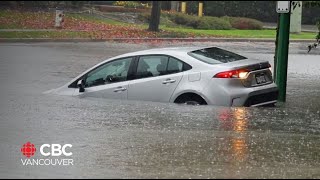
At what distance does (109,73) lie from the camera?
1448 centimetres

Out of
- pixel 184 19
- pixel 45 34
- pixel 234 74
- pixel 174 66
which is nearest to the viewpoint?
pixel 234 74

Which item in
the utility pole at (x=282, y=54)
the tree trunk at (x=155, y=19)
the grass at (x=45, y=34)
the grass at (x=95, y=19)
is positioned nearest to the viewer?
the utility pole at (x=282, y=54)

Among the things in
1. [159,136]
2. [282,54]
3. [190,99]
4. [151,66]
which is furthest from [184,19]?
[159,136]

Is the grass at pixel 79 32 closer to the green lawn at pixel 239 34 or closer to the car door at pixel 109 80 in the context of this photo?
the green lawn at pixel 239 34

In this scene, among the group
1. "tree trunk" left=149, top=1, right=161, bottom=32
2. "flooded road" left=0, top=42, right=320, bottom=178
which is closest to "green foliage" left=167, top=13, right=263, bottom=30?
"tree trunk" left=149, top=1, right=161, bottom=32

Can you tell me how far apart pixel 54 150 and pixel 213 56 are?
17.6 feet

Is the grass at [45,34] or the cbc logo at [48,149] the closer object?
the cbc logo at [48,149]

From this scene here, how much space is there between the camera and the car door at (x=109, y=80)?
14305 mm

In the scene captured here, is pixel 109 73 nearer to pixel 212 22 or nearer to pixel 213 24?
pixel 213 24

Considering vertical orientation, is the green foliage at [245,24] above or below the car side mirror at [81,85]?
below

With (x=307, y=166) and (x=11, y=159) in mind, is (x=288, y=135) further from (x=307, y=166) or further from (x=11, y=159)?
(x=11, y=159)

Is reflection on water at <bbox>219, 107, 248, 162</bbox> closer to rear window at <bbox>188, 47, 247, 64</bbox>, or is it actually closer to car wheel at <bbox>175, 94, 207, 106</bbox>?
car wheel at <bbox>175, 94, 207, 106</bbox>

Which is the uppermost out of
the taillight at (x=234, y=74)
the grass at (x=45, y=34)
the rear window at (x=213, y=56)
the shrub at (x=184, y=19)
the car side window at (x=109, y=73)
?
the rear window at (x=213, y=56)

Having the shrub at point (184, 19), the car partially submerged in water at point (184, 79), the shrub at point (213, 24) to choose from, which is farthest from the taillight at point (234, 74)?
the shrub at point (184, 19)
